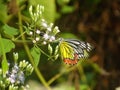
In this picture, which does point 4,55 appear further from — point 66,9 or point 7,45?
point 66,9

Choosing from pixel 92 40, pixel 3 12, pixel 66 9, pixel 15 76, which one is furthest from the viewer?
pixel 92 40

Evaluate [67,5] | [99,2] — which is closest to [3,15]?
[67,5]

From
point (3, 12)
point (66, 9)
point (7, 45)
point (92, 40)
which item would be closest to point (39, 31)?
point (7, 45)

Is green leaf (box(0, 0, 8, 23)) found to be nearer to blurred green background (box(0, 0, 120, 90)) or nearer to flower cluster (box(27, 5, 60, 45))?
flower cluster (box(27, 5, 60, 45))

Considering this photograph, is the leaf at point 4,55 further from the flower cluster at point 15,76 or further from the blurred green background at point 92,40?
the blurred green background at point 92,40

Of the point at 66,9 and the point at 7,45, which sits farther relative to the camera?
the point at 66,9
